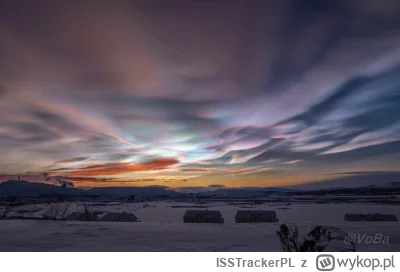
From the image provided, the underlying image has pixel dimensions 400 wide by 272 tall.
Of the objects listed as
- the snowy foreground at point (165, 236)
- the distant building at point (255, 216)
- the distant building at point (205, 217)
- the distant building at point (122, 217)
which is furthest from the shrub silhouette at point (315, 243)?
the distant building at point (122, 217)

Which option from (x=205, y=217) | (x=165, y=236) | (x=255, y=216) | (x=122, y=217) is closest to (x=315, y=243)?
(x=165, y=236)

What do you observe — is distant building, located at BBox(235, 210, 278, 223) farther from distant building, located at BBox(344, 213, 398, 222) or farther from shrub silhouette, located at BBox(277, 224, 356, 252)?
shrub silhouette, located at BBox(277, 224, 356, 252)

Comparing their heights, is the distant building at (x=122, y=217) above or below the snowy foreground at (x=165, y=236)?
below

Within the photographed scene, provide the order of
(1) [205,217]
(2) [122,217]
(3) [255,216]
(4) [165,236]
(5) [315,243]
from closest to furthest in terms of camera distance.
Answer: (5) [315,243] < (4) [165,236] < (3) [255,216] < (1) [205,217] < (2) [122,217]

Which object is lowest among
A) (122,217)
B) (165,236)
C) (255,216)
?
(122,217)

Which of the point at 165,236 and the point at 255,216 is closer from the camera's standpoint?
the point at 165,236

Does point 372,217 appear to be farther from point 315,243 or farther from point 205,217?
point 205,217

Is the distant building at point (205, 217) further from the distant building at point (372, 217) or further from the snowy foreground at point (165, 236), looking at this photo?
the distant building at point (372, 217)

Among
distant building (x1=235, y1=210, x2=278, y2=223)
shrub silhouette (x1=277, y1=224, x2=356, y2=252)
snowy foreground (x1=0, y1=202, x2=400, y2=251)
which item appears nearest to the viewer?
shrub silhouette (x1=277, y1=224, x2=356, y2=252)

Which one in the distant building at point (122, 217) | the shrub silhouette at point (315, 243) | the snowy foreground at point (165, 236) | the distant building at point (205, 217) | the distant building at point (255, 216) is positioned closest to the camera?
the shrub silhouette at point (315, 243)

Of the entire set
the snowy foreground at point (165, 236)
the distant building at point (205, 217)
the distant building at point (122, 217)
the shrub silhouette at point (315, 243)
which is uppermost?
the shrub silhouette at point (315, 243)

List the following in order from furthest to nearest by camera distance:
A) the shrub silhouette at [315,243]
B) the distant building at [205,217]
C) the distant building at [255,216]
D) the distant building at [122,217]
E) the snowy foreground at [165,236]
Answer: the distant building at [122,217], the distant building at [205,217], the distant building at [255,216], the snowy foreground at [165,236], the shrub silhouette at [315,243]

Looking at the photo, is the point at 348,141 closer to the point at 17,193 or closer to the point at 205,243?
the point at 205,243

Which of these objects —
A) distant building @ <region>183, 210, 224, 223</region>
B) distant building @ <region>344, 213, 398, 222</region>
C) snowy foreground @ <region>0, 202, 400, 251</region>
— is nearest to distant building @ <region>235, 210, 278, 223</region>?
distant building @ <region>183, 210, 224, 223</region>
